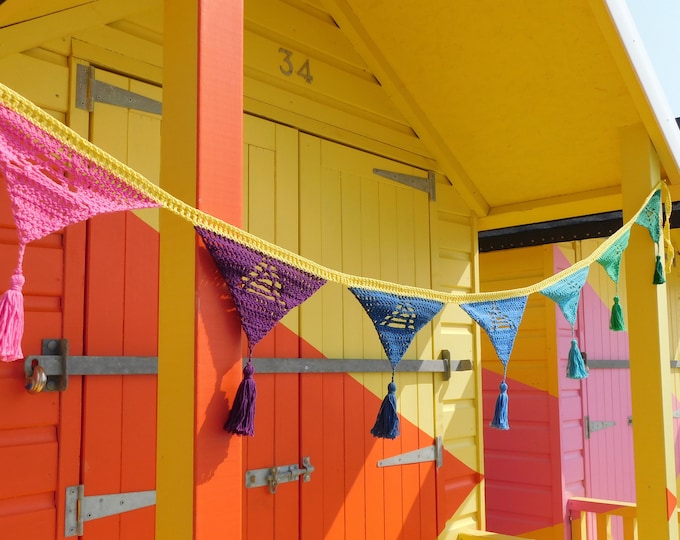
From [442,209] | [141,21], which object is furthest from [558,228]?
[141,21]

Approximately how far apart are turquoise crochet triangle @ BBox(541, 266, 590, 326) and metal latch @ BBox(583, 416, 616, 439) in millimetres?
3294

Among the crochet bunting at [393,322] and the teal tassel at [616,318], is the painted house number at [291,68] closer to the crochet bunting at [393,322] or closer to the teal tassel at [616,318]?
the crochet bunting at [393,322]

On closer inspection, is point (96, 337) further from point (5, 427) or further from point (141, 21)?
point (141, 21)

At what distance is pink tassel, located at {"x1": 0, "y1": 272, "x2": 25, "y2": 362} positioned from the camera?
39.6 inches

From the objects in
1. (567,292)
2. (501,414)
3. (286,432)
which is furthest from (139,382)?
(567,292)

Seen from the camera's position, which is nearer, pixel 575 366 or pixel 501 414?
pixel 501 414

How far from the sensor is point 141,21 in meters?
2.54

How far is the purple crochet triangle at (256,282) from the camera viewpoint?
132 cm

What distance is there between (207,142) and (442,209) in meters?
2.77

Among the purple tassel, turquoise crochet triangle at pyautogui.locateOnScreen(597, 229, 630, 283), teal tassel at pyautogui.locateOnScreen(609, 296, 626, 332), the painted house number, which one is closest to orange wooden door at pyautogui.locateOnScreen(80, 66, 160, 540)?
the painted house number

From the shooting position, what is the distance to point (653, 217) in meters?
3.27

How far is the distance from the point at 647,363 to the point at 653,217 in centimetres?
67

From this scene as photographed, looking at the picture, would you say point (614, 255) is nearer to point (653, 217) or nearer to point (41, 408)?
point (653, 217)

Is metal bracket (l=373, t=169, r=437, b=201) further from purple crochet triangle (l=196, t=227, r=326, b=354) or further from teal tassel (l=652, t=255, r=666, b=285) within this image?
purple crochet triangle (l=196, t=227, r=326, b=354)
